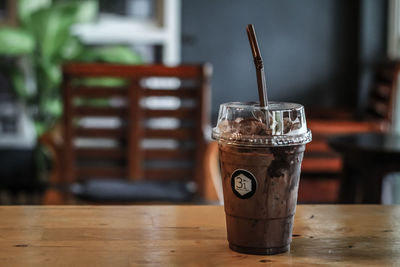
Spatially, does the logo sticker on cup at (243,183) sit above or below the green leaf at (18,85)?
above

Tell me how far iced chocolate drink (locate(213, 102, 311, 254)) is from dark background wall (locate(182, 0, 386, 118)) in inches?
177

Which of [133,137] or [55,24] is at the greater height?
[55,24]

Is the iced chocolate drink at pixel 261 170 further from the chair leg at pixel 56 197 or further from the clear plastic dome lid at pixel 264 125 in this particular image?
the chair leg at pixel 56 197

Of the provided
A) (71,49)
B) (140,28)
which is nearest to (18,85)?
(71,49)

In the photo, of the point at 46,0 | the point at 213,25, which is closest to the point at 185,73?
the point at 46,0

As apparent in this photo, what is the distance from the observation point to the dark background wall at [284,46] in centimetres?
534

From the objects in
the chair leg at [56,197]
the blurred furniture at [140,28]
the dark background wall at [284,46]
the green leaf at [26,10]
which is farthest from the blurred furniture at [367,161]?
the dark background wall at [284,46]

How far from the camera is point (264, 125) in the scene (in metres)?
0.84

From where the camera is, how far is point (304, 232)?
3.03ft

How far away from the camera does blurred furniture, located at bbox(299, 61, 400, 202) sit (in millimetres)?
4395

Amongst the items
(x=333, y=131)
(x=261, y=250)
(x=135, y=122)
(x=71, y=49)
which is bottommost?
(x=333, y=131)

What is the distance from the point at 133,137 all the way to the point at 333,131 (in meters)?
2.06

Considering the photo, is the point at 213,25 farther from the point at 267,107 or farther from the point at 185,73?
the point at 267,107

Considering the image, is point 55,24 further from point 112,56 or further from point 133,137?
point 133,137
